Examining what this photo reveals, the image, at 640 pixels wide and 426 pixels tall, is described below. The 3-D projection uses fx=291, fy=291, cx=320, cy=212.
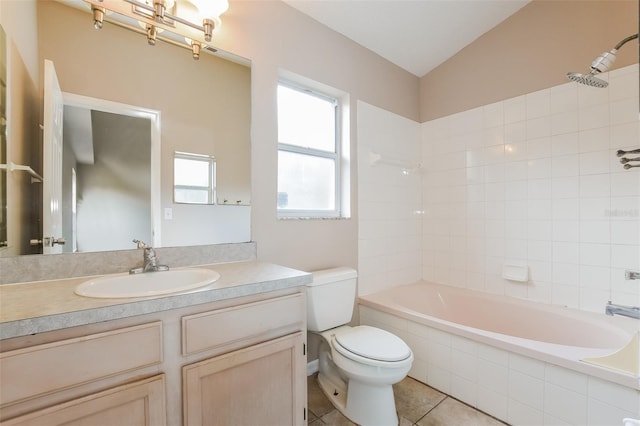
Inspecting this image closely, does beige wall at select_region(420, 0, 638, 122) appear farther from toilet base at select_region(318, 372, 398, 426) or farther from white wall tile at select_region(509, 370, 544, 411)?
toilet base at select_region(318, 372, 398, 426)

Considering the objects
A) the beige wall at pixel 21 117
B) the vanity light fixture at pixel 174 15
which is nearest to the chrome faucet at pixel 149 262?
the beige wall at pixel 21 117

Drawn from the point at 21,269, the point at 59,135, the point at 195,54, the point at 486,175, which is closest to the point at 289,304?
the point at 21,269

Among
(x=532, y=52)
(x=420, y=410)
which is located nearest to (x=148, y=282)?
(x=420, y=410)

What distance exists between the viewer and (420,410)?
1.70 metres

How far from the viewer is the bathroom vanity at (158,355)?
2.46 feet

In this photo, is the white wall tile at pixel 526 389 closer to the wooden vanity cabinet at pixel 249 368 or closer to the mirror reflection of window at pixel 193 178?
the wooden vanity cabinet at pixel 249 368

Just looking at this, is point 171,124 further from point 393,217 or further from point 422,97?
point 422,97

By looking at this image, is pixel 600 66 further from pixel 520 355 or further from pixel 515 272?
pixel 520 355

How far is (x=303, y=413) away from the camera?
1290mm

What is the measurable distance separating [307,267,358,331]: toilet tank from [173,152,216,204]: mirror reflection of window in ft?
2.59

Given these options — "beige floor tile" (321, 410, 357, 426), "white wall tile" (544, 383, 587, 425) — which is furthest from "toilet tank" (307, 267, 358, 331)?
"white wall tile" (544, 383, 587, 425)

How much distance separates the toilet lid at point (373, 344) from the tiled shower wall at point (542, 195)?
132 centimetres

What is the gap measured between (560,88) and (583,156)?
1.72ft

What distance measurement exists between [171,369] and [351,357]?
35.3 inches
